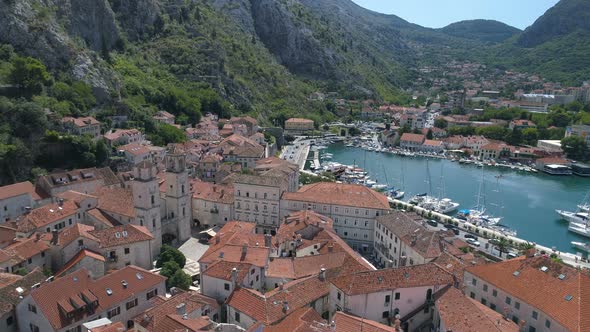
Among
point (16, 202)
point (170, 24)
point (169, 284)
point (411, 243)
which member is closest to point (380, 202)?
point (411, 243)

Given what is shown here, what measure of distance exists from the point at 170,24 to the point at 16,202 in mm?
85105

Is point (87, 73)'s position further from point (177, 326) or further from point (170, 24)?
point (177, 326)

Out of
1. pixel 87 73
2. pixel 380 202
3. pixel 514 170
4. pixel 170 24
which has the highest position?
pixel 170 24

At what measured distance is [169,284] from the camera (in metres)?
30.6

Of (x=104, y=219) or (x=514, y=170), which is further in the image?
(x=514, y=170)

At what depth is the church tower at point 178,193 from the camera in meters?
40.2

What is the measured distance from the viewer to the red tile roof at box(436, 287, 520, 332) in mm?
21969

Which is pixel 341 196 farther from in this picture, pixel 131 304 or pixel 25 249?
pixel 25 249

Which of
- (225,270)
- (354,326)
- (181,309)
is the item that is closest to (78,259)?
(225,270)

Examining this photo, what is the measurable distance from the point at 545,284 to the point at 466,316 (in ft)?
18.1

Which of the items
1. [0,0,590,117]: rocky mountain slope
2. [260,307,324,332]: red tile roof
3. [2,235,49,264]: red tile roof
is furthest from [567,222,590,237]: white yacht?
[0,0,590,117]: rocky mountain slope

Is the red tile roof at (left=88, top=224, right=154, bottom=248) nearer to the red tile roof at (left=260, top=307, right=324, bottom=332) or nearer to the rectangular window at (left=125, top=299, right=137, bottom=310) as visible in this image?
the rectangular window at (left=125, top=299, right=137, bottom=310)

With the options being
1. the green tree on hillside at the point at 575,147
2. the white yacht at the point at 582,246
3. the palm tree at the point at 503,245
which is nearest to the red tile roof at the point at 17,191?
the palm tree at the point at 503,245

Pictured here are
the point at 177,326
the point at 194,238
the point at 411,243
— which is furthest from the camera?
the point at 194,238
